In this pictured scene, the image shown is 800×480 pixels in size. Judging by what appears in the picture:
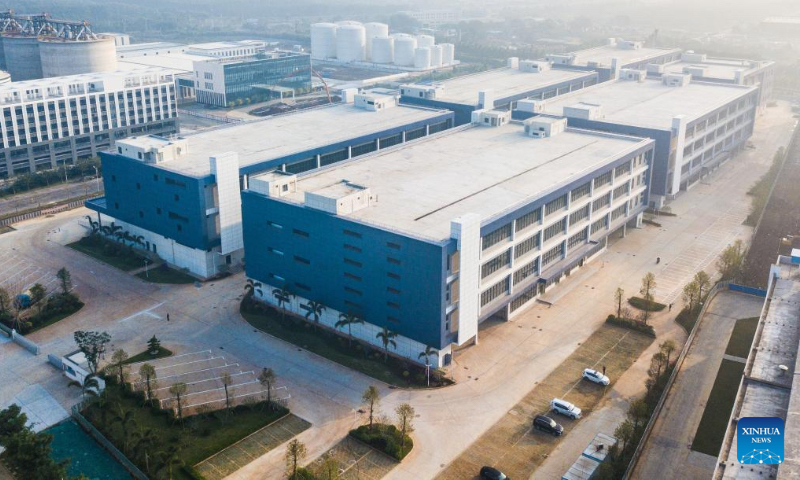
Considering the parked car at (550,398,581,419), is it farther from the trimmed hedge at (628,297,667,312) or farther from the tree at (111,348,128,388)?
the tree at (111,348,128,388)

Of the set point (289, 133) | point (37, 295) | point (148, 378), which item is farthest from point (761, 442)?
point (289, 133)

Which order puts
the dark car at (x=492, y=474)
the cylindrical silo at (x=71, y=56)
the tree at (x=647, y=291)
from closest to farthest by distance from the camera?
the dark car at (x=492, y=474), the tree at (x=647, y=291), the cylindrical silo at (x=71, y=56)

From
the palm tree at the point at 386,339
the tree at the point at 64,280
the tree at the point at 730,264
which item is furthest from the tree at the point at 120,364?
the tree at the point at 730,264

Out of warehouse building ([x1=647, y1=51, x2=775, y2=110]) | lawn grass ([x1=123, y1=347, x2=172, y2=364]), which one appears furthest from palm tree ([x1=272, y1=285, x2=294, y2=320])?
warehouse building ([x1=647, y1=51, x2=775, y2=110])

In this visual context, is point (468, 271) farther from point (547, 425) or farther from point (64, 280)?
point (64, 280)

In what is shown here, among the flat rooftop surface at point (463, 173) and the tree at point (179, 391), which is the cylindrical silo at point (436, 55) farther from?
the tree at point (179, 391)

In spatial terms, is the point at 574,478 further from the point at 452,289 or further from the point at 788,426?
the point at 452,289
